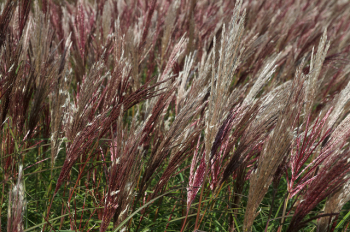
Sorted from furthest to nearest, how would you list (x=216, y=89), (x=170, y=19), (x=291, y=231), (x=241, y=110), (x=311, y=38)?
(x=311, y=38)
(x=170, y=19)
(x=241, y=110)
(x=291, y=231)
(x=216, y=89)

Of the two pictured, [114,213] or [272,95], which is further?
[272,95]

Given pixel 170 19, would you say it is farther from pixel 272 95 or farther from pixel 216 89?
pixel 216 89

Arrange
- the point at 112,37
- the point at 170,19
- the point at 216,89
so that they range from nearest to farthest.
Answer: the point at 216,89 < the point at 112,37 < the point at 170,19

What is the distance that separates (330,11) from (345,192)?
3.32 m

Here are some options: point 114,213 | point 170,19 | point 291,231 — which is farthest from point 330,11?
point 114,213

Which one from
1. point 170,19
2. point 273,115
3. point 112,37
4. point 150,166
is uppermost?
point 170,19

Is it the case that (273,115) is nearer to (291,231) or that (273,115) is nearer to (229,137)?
(229,137)

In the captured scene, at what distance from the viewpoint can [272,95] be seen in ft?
3.72

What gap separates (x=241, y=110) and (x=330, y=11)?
3242mm

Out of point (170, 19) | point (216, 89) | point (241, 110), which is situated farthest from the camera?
point (170, 19)

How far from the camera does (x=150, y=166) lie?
1.02 metres

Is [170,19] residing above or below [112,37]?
above

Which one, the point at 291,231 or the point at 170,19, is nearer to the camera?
the point at 291,231

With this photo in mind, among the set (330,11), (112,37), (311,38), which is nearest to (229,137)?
(112,37)
